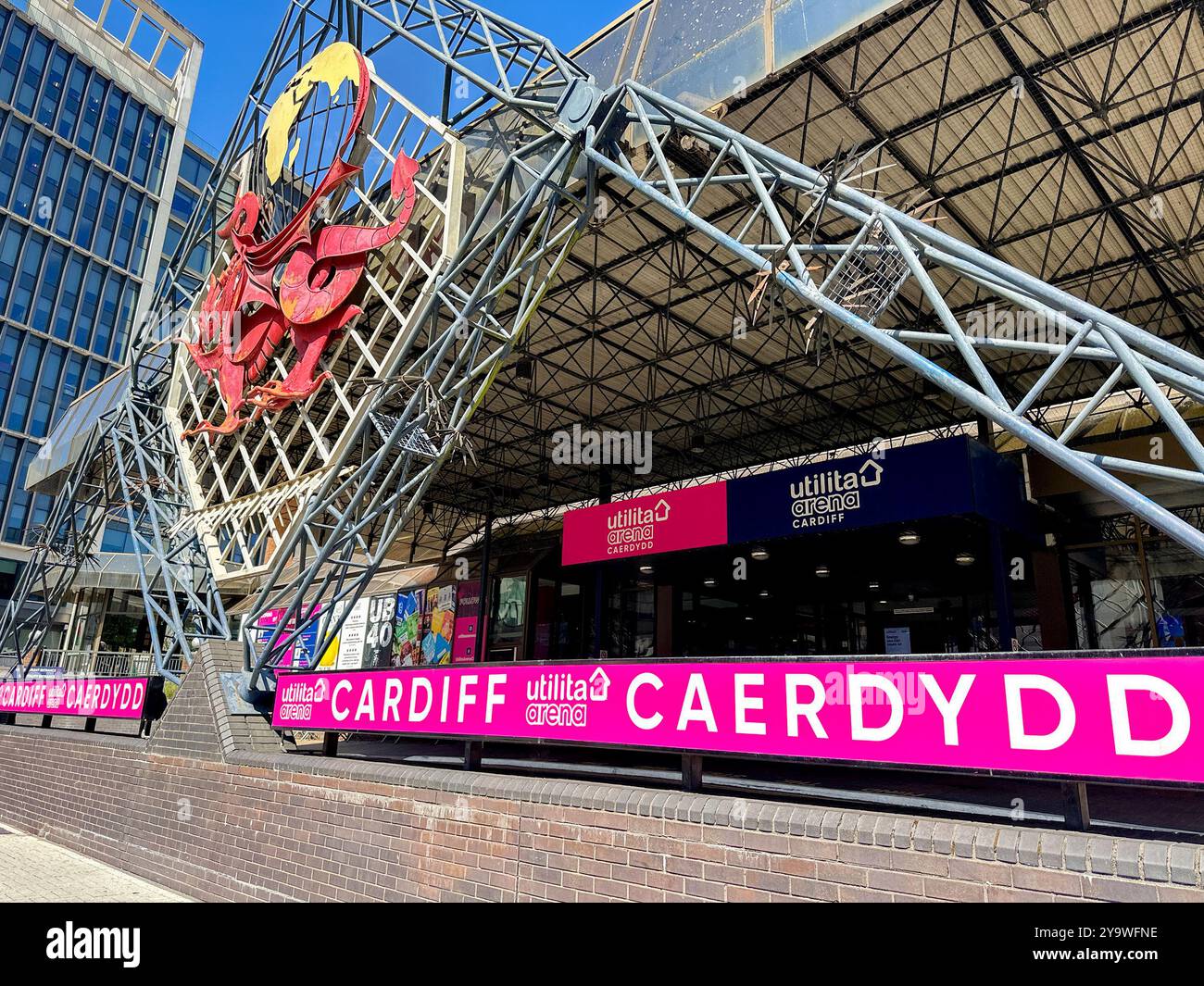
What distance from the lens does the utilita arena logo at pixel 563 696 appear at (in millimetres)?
6684

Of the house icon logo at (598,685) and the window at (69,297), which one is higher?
the window at (69,297)

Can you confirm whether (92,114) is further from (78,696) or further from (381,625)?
(78,696)

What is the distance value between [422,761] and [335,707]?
128 cm

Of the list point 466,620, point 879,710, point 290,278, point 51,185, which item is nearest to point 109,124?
point 51,185

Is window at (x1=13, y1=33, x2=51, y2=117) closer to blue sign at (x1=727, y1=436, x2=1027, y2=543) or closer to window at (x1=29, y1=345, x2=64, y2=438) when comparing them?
window at (x1=29, y1=345, x2=64, y2=438)

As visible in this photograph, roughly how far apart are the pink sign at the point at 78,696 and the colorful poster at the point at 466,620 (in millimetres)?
14810

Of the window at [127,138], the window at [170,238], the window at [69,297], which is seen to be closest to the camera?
the window at [69,297]

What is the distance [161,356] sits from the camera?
1969 centimetres

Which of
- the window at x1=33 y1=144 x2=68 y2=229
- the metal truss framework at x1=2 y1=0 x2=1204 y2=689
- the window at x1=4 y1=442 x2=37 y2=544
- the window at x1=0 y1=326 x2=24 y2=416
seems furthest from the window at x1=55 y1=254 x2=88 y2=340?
the metal truss framework at x1=2 y1=0 x2=1204 y2=689

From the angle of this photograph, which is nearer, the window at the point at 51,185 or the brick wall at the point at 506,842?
the brick wall at the point at 506,842

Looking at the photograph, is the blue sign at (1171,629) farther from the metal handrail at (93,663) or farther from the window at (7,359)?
the window at (7,359)

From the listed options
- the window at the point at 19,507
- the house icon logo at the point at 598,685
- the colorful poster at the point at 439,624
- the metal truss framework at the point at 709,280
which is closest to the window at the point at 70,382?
the window at the point at 19,507
